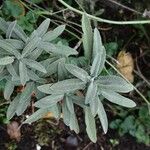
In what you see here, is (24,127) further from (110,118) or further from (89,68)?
(89,68)

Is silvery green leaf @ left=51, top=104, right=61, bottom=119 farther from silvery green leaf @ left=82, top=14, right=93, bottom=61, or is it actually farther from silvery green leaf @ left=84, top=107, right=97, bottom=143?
silvery green leaf @ left=82, top=14, right=93, bottom=61

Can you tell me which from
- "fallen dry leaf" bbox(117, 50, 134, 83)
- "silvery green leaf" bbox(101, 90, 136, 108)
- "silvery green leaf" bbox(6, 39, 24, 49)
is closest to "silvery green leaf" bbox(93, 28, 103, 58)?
"silvery green leaf" bbox(101, 90, 136, 108)

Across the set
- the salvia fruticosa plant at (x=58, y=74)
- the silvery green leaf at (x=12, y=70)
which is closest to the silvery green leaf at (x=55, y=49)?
the salvia fruticosa plant at (x=58, y=74)

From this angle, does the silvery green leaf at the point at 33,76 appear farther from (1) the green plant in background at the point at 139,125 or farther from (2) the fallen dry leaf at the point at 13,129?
(1) the green plant in background at the point at 139,125

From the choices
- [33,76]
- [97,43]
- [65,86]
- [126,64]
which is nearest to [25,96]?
[33,76]

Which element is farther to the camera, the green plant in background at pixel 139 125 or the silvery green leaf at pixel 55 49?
the green plant in background at pixel 139 125

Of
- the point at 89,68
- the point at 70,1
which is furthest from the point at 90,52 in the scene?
the point at 70,1

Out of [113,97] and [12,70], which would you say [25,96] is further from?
[113,97]
